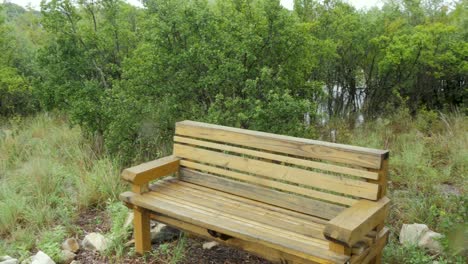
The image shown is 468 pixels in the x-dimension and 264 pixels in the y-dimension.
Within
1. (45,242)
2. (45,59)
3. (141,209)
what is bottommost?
(45,242)

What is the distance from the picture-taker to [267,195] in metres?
3.54

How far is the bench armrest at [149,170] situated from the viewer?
360 cm

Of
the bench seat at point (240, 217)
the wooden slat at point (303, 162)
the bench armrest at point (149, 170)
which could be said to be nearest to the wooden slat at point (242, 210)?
the bench seat at point (240, 217)

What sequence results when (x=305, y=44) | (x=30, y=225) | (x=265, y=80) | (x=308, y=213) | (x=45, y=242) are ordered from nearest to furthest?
1. (x=308, y=213)
2. (x=45, y=242)
3. (x=30, y=225)
4. (x=265, y=80)
5. (x=305, y=44)

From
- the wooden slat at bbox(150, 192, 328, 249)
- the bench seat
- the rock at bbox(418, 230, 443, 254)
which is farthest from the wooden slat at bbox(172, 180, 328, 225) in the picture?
the rock at bbox(418, 230, 443, 254)

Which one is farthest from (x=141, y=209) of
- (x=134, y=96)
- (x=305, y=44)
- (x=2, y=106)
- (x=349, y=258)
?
(x=2, y=106)

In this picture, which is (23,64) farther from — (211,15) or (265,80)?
(265,80)

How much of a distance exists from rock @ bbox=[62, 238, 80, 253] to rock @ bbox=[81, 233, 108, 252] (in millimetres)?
77

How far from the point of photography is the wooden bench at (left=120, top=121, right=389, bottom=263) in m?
2.80

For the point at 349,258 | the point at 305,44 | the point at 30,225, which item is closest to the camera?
the point at 349,258

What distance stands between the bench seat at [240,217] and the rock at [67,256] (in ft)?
2.31

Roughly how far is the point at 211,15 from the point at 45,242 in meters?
3.27

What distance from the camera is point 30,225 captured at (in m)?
4.23

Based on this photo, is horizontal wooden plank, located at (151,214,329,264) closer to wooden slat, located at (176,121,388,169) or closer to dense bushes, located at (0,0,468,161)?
wooden slat, located at (176,121,388,169)
